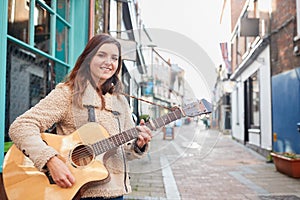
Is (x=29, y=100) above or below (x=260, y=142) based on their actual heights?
above

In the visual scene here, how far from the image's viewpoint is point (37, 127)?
1230 millimetres

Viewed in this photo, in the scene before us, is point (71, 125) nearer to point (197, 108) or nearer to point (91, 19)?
point (197, 108)

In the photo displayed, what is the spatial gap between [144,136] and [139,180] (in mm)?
3431

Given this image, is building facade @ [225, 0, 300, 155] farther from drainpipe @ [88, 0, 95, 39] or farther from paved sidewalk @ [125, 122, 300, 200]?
drainpipe @ [88, 0, 95, 39]

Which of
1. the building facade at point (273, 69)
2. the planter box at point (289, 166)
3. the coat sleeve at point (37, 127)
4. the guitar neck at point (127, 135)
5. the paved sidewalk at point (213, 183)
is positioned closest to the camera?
the coat sleeve at point (37, 127)

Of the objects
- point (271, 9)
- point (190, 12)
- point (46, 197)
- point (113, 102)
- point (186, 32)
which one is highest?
point (271, 9)

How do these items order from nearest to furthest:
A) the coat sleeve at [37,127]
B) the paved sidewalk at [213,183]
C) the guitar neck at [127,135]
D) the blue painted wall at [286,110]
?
the coat sleeve at [37,127] → the guitar neck at [127,135] → the paved sidewalk at [213,183] → the blue painted wall at [286,110]

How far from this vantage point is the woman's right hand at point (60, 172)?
119 cm

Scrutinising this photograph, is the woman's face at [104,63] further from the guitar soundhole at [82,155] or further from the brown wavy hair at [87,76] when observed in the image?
the guitar soundhole at [82,155]

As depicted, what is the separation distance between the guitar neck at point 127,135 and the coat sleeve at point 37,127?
0.20 m

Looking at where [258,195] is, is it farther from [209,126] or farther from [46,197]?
[46,197]

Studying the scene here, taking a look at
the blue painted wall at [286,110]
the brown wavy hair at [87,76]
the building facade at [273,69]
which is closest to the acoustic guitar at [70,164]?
the brown wavy hair at [87,76]

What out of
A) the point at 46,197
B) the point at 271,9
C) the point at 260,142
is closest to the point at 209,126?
the point at 46,197

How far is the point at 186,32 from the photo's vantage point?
144cm
